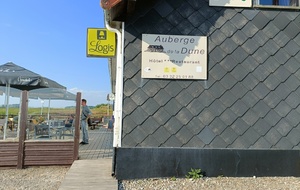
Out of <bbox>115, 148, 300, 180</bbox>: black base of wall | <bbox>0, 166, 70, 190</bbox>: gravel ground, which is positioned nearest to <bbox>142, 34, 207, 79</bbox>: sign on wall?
<bbox>115, 148, 300, 180</bbox>: black base of wall

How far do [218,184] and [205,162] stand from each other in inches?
17.9

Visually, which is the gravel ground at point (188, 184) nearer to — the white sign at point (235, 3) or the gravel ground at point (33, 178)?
the gravel ground at point (33, 178)

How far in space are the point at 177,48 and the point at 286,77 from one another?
84.3 inches

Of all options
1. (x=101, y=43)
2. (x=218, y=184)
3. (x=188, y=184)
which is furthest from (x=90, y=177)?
(x=101, y=43)

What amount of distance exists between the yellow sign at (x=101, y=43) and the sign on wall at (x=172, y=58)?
1.43 m

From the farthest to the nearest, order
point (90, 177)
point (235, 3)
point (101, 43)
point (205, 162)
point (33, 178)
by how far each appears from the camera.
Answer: point (101, 43), point (33, 178), point (235, 3), point (205, 162), point (90, 177)

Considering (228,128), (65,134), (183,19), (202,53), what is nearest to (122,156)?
(228,128)

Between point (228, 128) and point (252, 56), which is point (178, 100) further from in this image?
point (252, 56)

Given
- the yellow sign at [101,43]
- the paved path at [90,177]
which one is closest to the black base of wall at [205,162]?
the paved path at [90,177]

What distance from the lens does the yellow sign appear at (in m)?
6.25

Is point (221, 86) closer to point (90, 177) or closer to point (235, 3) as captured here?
point (235, 3)

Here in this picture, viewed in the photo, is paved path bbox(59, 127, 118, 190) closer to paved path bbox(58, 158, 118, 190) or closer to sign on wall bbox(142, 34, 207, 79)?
paved path bbox(58, 158, 118, 190)

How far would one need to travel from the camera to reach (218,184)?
185 inches

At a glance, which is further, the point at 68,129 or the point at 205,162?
the point at 68,129
